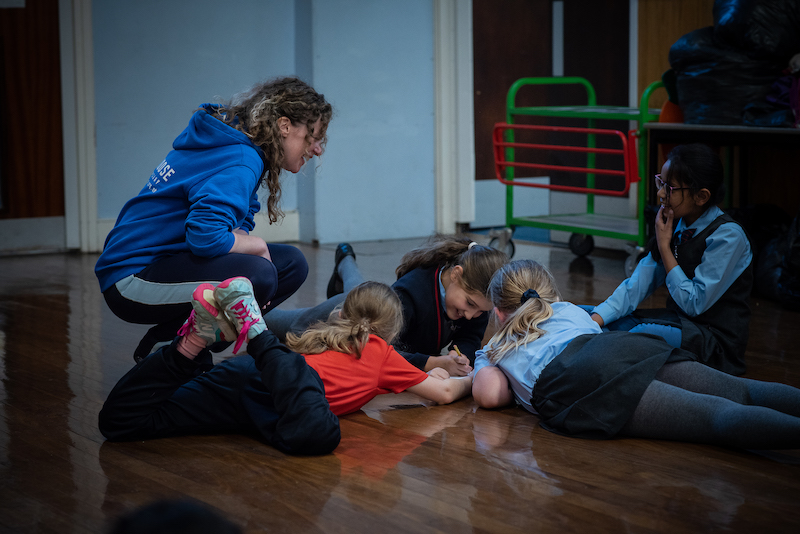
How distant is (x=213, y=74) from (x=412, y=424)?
3580 mm

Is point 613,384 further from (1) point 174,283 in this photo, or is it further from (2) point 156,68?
(2) point 156,68

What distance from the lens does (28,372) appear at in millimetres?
2627

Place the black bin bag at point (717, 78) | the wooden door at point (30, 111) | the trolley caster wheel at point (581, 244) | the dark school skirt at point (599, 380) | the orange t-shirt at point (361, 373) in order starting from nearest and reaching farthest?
the dark school skirt at point (599, 380) → the orange t-shirt at point (361, 373) → the black bin bag at point (717, 78) → the wooden door at point (30, 111) → the trolley caster wheel at point (581, 244)

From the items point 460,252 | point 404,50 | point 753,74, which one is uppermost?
point 404,50

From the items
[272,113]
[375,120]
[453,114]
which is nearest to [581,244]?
[453,114]

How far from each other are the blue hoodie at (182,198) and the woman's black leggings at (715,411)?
1.11m

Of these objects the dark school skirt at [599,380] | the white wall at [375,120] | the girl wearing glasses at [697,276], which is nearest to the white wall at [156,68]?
the white wall at [375,120]

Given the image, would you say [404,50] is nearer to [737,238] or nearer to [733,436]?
[737,238]

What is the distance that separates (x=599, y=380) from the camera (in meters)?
1.96

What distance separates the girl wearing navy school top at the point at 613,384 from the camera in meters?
1.89

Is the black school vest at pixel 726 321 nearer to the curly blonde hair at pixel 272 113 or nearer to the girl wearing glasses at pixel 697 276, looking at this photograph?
the girl wearing glasses at pixel 697 276

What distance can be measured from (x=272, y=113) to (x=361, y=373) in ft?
2.37

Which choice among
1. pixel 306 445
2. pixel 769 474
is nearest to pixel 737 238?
pixel 769 474

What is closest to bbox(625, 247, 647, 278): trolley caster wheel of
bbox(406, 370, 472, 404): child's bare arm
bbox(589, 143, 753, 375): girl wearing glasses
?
bbox(589, 143, 753, 375): girl wearing glasses
